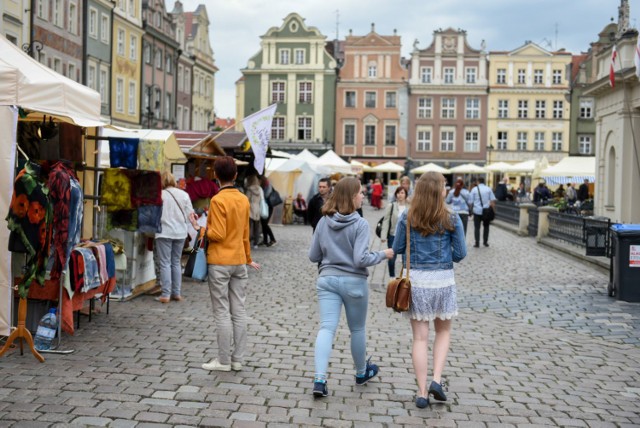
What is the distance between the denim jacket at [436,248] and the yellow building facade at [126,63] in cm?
3730

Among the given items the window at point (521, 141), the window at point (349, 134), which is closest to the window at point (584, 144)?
the window at point (521, 141)

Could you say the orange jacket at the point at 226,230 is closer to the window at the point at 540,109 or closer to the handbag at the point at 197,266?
the handbag at the point at 197,266

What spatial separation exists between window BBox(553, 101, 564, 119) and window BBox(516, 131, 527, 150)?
3001 mm

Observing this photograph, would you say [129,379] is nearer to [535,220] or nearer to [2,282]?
[2,282]

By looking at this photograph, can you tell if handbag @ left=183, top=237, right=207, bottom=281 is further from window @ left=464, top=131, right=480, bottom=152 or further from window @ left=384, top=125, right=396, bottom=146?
window @ left=464, top=131, right=480, bottom=152

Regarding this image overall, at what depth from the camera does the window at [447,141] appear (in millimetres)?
69375

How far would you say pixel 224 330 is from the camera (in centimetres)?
691

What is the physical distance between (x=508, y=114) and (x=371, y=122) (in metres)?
11.7

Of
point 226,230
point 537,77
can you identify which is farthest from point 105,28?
point 537,77

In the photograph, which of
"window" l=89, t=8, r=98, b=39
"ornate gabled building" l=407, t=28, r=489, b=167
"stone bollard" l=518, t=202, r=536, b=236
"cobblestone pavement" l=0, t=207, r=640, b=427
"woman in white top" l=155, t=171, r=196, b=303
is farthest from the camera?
"ornate gabled building" l=407, t=28, r=489, b=167

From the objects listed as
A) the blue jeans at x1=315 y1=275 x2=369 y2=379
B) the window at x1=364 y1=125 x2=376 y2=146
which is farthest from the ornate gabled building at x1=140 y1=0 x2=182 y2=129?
the blue jeans at x1=315 y1=275 x2=369 y2=379

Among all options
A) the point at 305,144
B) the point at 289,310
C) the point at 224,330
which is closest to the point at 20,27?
the point at 289,310

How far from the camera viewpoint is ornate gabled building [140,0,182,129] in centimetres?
4656

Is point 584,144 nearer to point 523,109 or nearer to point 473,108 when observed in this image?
point 523,109
